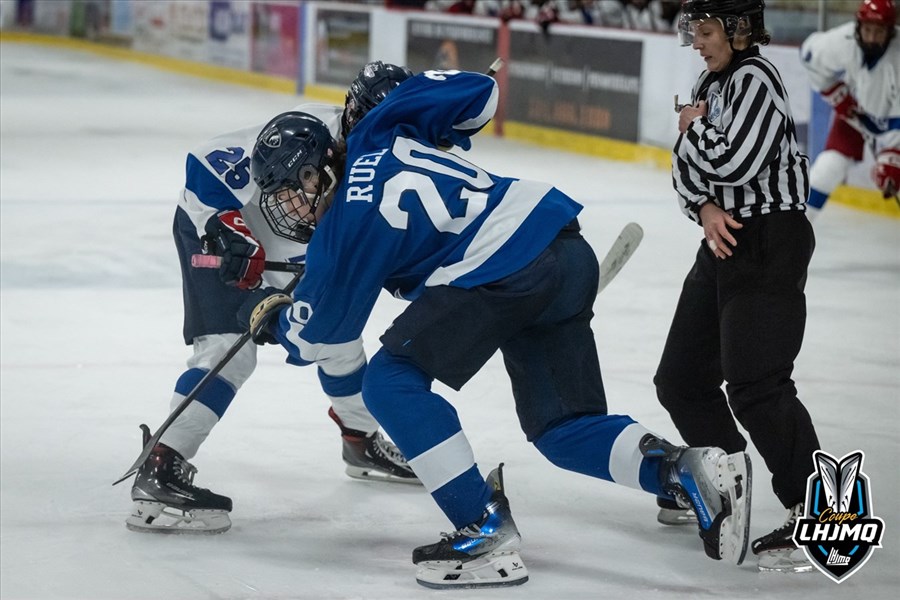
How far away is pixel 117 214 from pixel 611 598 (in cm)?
547

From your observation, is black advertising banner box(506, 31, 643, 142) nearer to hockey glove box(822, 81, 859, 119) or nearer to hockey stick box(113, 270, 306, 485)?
hockey glove box(822, 81, 859, 119)

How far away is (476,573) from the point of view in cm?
290

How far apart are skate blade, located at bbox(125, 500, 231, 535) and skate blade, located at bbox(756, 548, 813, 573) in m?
1.13

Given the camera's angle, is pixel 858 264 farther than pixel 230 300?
Yes

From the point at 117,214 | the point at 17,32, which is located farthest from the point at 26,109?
the point at 17,32

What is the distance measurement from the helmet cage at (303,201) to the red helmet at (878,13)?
179 inches

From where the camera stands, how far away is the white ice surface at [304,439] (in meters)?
2.97

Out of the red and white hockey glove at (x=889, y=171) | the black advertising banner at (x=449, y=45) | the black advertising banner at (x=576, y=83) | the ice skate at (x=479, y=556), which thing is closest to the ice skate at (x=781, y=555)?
the ice skate at (x=479, y=556)

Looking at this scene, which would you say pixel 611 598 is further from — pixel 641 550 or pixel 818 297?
pixel 818 297

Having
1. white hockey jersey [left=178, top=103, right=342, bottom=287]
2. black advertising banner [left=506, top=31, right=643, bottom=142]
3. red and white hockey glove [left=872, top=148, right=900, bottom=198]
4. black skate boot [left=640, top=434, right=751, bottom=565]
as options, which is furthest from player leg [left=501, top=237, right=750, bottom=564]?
black advertising banner [left=506, top=31, right=643, bottom=142]

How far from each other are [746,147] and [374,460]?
125 centimetres

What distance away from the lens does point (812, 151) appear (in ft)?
28.8

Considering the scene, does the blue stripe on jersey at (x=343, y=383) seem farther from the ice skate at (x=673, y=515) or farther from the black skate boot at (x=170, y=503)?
the ice skate at (x=673, y=515)

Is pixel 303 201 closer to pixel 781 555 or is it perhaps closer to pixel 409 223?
Answer: pixel 409 223
